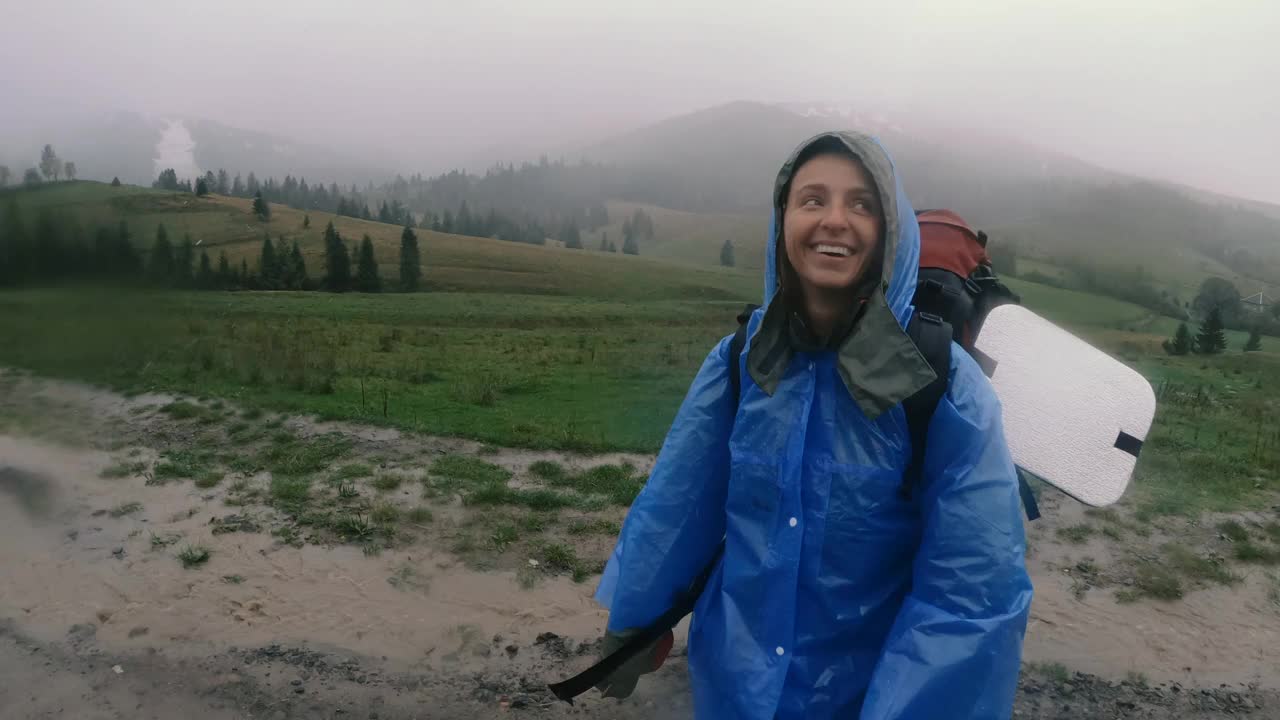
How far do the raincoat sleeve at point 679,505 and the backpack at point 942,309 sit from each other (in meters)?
0.09

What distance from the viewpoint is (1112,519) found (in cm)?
744

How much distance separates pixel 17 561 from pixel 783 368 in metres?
6.65

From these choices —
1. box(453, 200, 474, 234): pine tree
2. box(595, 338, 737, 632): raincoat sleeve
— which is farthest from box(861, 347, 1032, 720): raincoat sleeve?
box(453, 200, 474, 234): pine tree

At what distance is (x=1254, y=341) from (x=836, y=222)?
23.4m

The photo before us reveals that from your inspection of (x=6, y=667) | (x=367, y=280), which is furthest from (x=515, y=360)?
(x=6, y=667)

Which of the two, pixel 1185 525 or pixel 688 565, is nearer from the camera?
pixel 688 565

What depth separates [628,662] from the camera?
2.12 metres

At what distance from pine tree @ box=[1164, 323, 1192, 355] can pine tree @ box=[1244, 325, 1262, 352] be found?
1.31m

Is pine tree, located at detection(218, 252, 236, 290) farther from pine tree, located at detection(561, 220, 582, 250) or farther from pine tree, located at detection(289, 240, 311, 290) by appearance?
pine tree, located at detection(561, 220, 582, 250)

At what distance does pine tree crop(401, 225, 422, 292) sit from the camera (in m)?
22.5

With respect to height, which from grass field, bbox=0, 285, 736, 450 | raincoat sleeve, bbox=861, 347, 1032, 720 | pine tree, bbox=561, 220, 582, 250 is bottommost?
grass field, bbox=0, 285, 736, 450

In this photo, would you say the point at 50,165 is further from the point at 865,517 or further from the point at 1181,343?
the point at 1181,343

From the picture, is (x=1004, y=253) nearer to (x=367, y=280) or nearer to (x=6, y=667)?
(x=367, y=280)

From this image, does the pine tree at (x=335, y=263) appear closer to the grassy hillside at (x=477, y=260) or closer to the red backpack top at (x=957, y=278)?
the grassy hillside at (x=477, y=260)
